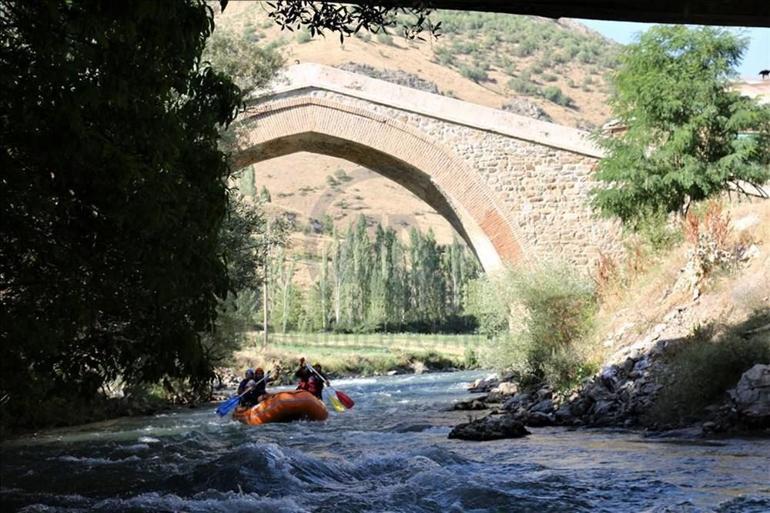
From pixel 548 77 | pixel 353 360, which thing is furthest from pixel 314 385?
pixel 548 77

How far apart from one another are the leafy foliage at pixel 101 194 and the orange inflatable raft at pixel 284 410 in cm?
830

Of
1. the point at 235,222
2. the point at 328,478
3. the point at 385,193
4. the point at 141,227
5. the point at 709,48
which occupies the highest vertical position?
the point at 385,193

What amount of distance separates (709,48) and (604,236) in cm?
462

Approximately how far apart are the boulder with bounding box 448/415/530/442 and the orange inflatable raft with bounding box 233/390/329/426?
12.8 feet

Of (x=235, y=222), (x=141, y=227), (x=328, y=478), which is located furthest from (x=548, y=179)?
(x=141, y=227)

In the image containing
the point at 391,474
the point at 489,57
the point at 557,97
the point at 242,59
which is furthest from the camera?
the point at 489,57

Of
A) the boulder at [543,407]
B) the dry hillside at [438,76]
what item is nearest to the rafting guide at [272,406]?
the boulder at [543,407]

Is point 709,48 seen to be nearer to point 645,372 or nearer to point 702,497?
point 645,372

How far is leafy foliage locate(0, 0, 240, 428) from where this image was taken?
3.79 meters

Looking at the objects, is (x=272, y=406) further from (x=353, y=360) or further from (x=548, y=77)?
(x=548, y=77)

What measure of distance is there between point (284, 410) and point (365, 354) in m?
19.3

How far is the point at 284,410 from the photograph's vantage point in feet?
44.7

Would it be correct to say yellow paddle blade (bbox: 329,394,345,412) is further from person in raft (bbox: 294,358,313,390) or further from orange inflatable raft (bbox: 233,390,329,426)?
orange inflatable raft (bbox: 233,390,329,426)

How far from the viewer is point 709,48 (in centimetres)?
1561
